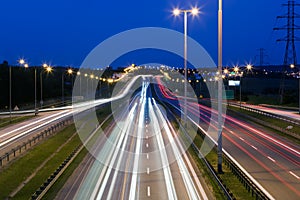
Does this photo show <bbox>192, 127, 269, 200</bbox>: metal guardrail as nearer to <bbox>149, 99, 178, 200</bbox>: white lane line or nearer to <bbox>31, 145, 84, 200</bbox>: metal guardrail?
<bbox>149, 99, 178, 200</bbox>: white lane line

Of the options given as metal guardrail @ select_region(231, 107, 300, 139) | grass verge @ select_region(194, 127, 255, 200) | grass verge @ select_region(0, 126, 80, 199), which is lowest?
grass verge @ select_region(0, 126, 80, 199)

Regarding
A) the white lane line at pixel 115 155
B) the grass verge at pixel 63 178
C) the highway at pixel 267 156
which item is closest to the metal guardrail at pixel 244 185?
the highway at pixel 267 156

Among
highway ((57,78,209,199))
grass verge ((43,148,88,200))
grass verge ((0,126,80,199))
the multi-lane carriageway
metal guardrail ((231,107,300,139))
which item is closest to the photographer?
grass verge ((43,148,88,200))

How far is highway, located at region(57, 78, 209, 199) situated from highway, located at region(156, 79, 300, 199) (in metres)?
4.22

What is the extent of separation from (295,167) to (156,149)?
13.9m

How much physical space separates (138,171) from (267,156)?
12353 millimetres

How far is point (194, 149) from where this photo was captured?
41688mm

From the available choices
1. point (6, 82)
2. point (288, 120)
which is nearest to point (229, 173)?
point (288, 120)

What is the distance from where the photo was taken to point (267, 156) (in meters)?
39.6

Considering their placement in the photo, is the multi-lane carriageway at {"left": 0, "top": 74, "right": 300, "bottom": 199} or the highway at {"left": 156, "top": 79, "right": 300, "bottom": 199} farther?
the highway at {"left": 156, "top": 79, "right": 300, "bottom": 199}

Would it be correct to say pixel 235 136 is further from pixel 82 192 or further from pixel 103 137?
pixel 82 192

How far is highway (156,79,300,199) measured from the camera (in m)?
28.1

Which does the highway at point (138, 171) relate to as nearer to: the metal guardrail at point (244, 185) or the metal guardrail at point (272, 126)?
the metal guardrail at point (244, 185)

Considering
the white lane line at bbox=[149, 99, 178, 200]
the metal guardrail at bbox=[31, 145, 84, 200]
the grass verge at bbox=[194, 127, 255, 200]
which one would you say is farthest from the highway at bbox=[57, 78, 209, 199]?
the grass verge at bbox=[194, 127, 255, 200]
